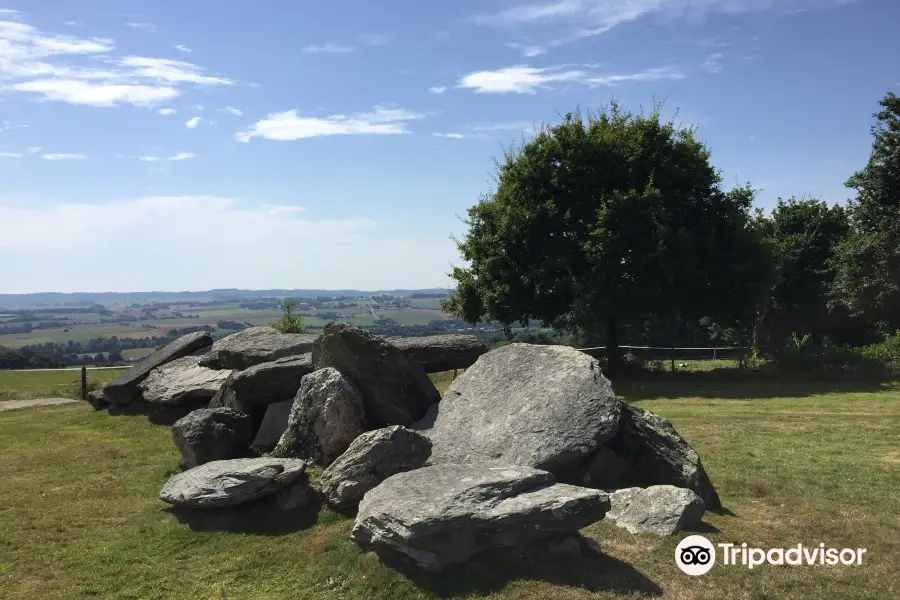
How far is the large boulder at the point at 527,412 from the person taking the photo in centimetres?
1049

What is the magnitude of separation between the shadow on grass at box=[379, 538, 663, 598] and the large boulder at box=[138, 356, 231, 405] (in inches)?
439

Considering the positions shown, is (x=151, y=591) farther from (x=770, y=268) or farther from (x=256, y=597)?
(x=770, y=268)

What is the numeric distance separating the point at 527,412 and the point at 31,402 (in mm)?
19907

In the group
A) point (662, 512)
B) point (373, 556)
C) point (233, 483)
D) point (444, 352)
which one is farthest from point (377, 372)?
point (662, 512)

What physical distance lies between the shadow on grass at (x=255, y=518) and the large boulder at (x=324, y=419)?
1.59 meters

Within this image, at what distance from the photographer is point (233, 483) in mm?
10250

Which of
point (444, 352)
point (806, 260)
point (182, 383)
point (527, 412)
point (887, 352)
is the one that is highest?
point (806, 260)

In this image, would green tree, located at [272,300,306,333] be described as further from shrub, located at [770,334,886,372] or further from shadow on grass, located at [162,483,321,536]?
shrub, located at [770,334,886,372]

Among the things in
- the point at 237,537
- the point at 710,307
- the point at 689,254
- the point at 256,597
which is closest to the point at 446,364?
the point at 237,537

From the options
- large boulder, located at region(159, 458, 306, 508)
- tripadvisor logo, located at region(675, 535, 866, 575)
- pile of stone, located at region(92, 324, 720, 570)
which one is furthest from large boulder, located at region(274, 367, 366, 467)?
tripadvisor logo, located at region(675, 535, 866, 575)

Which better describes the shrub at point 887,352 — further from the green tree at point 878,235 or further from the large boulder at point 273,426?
the large boulder at point 273,426

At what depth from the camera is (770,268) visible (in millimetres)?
27969

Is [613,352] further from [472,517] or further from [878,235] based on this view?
[472,517]

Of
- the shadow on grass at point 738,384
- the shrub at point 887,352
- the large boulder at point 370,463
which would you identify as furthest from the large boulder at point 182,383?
the shrub at point 887,352
